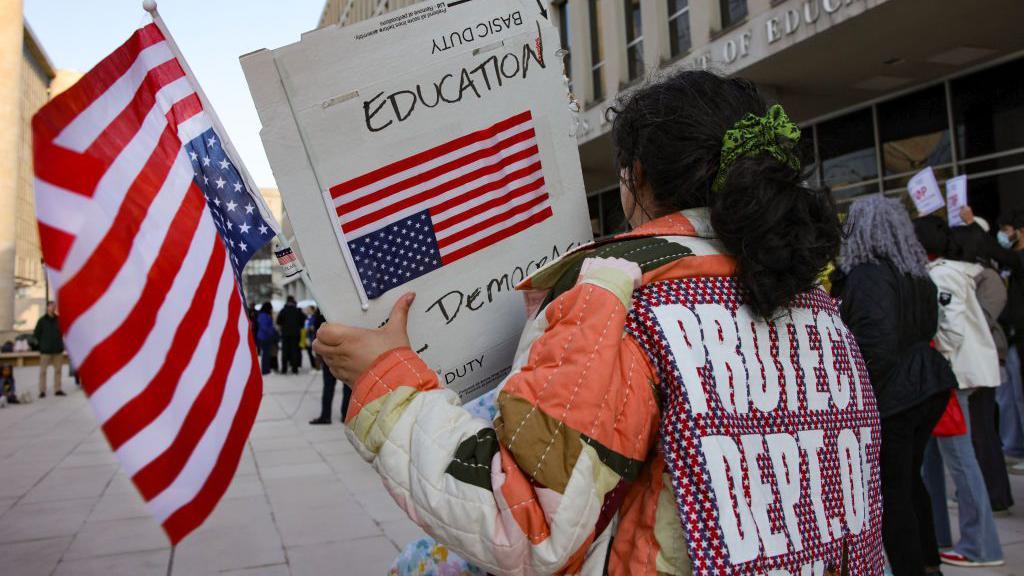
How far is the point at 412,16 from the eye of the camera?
5.32ft

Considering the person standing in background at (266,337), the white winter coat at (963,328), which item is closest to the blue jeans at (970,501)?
the white winter coat at (963,328)

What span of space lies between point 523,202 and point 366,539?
4353 mm

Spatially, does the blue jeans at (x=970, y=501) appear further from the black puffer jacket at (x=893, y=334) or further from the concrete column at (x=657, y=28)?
the concrete column at (x=657, y=28)

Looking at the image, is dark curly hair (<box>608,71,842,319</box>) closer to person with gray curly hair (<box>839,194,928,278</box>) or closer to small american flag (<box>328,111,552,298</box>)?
small american flag (<box>328,111,552,298</box>)

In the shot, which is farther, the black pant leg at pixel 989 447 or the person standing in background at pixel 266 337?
the person standing in background at pixel 266 337

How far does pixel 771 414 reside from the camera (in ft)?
4.81

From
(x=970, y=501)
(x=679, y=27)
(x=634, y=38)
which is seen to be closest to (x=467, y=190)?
(x=970, y=501)

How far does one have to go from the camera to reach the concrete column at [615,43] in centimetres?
1520

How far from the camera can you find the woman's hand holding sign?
4.93 feet

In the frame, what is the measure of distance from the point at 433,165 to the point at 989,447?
5266mm

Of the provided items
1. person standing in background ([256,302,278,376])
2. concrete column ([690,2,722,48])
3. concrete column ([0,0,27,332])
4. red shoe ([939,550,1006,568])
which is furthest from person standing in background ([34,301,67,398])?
concrete column ([0,0,27,332])

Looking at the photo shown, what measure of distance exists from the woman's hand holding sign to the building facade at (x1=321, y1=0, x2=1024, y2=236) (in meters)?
7.99

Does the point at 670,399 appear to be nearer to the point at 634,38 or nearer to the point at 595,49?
the point at 634,38

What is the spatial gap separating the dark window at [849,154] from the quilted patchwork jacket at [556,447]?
467 inches
